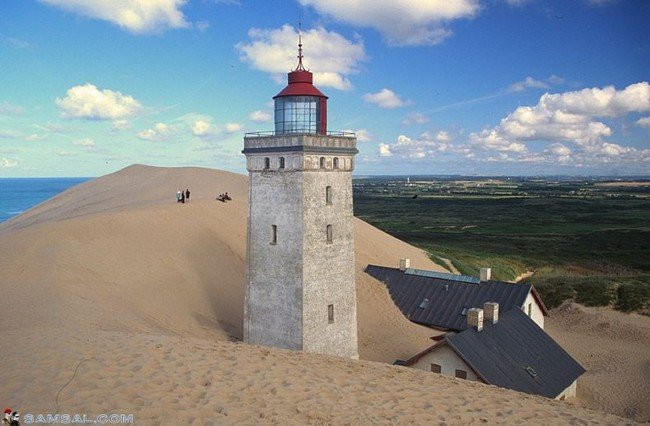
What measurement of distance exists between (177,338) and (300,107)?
8.35 meters

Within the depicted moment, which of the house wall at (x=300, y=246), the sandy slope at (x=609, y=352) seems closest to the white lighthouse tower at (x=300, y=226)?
the house wall at (x=300, y=246)

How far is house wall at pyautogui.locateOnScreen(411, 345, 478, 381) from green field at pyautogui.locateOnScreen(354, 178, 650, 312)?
18143 mm

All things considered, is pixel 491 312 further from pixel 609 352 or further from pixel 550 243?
pixel 550 243

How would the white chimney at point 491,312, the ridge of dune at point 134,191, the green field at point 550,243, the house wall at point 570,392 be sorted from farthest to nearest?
the ridge of dune at point 134,191 → the green field at point 550,243 → the white chimney at point 491,312 → the house wall at point 570,392

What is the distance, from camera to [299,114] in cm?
1769

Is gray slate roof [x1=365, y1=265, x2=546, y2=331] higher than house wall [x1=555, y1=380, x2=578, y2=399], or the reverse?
gray slate roof [x1=365, y1=265, x2=546, y2=331]

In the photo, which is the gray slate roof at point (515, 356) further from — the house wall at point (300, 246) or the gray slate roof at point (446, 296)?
the house wall at point (300, 246)

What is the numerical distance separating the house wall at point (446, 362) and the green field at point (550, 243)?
18143 millimetres

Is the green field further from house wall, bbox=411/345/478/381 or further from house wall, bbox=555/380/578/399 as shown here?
house wall, bbox=411/345/478/381

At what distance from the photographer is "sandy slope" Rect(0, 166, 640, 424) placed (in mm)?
10180

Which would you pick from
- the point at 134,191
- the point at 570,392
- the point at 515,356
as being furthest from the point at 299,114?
the point at 134,191

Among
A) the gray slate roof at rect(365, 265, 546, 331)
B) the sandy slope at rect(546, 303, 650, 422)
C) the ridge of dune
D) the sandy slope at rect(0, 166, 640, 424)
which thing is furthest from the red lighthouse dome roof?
the ridge of dune

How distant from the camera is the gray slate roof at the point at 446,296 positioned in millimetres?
23328

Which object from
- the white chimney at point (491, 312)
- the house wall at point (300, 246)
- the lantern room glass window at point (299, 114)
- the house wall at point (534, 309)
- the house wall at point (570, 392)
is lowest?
the house wall at point (570, 392)
